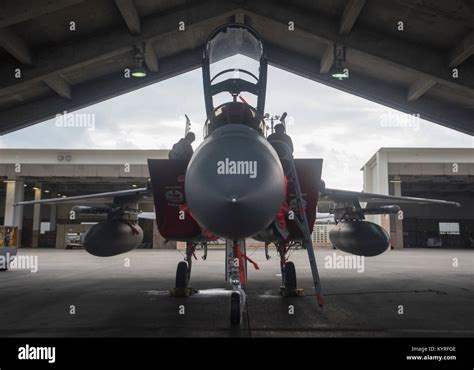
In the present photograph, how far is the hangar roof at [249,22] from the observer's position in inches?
324

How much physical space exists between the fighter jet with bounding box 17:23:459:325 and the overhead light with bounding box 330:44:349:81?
3.09m

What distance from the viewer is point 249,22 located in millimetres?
10445

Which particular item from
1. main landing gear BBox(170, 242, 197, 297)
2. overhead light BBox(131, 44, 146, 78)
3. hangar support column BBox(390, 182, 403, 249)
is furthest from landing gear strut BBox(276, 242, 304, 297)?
hangar support column BBox(390, 182, 403, 249)

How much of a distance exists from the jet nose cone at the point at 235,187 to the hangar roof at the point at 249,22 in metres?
5.49

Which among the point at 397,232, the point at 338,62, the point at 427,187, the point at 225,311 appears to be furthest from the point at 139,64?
the point at 427,187

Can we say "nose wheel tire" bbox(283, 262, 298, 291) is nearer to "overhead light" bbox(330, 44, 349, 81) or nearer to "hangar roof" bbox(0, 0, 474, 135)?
"overhead light" bbox(330, 44, 349, 81)

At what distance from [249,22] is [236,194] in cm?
852

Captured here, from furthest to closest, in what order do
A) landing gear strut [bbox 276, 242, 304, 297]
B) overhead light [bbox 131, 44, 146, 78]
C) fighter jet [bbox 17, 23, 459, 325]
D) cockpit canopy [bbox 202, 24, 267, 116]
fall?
1. overhead light [bbox 131, 44, 146, 78]
2. landing gear strut [bbox 276, 242, 304, 297]
3. cockpit canopy [bbox 202, 24, 267, 116]
4. fighter jet [bbox 17, 23, 459, 325]

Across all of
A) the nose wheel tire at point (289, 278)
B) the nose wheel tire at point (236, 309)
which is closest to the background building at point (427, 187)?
the nose wheel tire at point (289, 278)

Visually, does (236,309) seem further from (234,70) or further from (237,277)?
(234,70)

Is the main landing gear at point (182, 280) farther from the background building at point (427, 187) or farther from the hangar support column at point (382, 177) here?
the hangar support column at point (382, 177)

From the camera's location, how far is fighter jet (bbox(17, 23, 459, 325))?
3.37m
